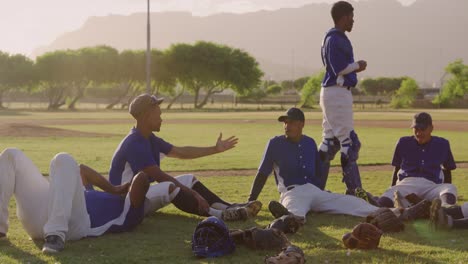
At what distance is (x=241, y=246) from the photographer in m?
6.48

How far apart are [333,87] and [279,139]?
1.30m

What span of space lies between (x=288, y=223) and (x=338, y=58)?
3073 mm

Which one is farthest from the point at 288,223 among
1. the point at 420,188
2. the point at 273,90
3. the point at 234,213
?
the point at 273,90

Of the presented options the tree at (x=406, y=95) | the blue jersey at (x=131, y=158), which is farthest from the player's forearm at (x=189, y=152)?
the tree at (x=406, y=95)

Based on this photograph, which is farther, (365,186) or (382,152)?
(382,152)

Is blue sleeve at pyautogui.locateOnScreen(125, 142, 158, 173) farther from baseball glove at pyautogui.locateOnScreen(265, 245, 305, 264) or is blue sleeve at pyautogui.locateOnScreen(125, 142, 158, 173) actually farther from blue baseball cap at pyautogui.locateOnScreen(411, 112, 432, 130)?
blue baseball cap at pyautogui.locateOnScreen(411, 112, 432, 130)

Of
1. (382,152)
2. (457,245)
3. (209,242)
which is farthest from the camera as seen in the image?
(382,152)

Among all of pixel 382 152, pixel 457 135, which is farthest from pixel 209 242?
pixel 457 135

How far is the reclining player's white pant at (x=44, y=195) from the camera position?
6.18m

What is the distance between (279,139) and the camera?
27.8 ft

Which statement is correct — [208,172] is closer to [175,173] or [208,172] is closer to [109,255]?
[175,173]

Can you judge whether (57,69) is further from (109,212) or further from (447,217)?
(447,217)

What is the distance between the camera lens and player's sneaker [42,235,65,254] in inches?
241

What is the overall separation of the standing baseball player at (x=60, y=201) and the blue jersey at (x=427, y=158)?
11.9 feet
